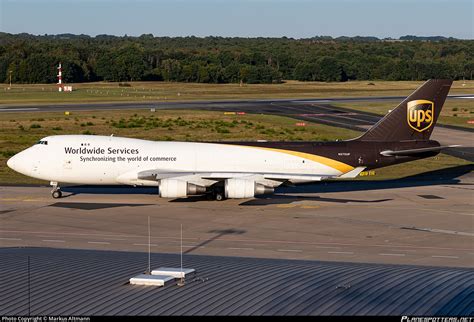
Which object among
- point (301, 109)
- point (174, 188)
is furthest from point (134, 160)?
point (301, 109)

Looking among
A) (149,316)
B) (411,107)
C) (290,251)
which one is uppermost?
(411,107)

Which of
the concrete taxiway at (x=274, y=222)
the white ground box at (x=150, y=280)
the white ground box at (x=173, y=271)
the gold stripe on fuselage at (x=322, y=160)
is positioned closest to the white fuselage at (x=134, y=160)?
the gold stripe on fuselage at (x=322, y=160)

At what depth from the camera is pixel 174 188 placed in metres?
52.3

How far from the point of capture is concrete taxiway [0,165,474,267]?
136 feet

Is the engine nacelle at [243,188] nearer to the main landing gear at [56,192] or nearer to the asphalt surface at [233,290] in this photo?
the main landing gear at [56,192]

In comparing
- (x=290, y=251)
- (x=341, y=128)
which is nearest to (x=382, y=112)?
(x=341, y=128)

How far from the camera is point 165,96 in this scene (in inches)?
6132

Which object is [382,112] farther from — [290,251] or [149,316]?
[149,316]

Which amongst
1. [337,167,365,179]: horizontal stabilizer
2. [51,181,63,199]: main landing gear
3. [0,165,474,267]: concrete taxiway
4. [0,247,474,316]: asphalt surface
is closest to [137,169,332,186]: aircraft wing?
[0,165,474,267]: concrete taxiway

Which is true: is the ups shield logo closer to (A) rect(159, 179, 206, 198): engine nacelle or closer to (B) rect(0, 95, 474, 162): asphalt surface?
(A) rect(159, 179, 206, 198): engine nacelle

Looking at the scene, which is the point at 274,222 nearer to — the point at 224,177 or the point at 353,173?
the point at 224,177

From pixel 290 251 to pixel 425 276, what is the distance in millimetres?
14643

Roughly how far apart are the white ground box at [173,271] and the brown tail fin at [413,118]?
1301 inches

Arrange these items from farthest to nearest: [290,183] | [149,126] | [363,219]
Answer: [149,126]
[290,183]
[363,219]
